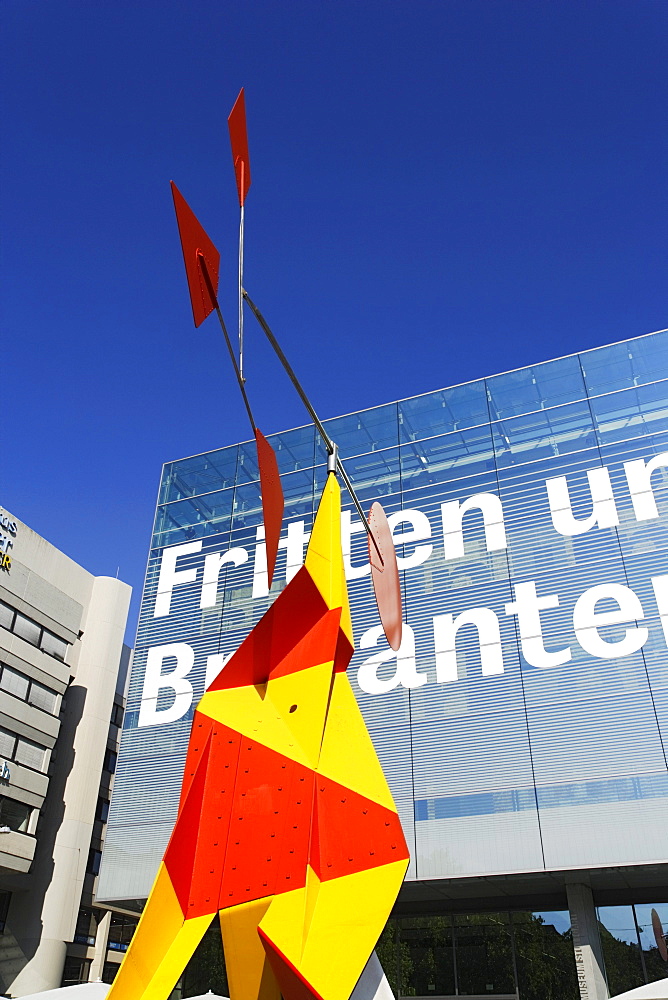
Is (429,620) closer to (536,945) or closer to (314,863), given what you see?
(536,945)

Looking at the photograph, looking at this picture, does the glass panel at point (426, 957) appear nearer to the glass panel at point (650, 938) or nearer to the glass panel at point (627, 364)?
the glass panel at point (650, 938)

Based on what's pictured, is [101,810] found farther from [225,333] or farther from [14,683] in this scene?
[225,333]

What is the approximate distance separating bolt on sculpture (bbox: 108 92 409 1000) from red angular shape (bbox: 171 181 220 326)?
0.04 feet

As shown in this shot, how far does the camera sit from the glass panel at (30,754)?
1106 inches

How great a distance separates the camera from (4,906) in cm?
2892

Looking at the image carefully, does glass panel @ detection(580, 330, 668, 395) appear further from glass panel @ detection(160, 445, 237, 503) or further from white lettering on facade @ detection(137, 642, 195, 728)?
white lettering on facade @ detection(137, 642, 195, 728)

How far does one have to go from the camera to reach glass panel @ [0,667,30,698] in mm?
27953

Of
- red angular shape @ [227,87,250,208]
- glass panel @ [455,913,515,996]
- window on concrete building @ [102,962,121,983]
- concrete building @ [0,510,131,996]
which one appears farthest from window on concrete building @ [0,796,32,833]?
red angular shape @ [227,87,250,208]

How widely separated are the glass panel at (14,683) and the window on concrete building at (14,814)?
3415 millimetres

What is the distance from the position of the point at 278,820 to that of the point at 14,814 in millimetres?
24005

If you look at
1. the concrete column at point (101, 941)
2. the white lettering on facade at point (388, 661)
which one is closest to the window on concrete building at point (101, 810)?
the concrete column at point (101, 941)

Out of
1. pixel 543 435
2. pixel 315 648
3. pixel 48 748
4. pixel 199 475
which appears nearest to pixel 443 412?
pixel 543 435

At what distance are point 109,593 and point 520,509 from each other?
21803mm

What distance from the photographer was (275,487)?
8734 mm
